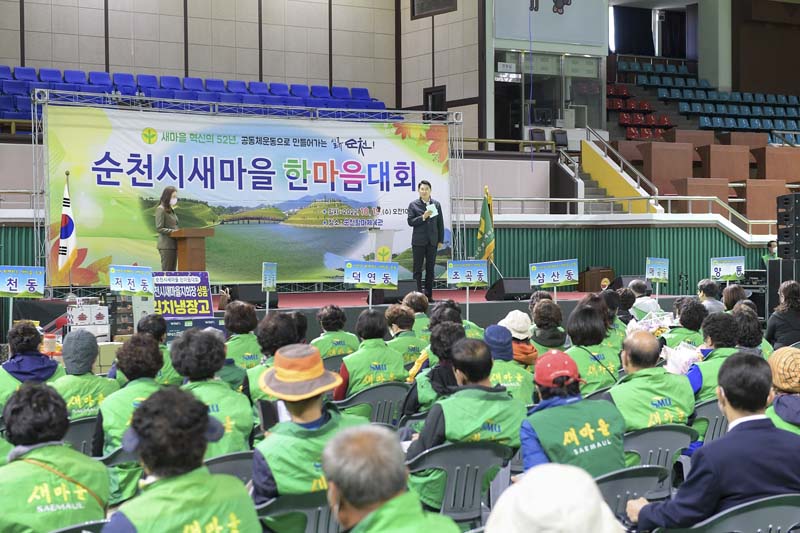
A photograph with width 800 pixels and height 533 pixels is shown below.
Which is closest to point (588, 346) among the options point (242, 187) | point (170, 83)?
point (242, 187)

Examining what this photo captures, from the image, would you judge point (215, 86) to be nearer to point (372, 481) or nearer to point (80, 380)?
point (80, 380)

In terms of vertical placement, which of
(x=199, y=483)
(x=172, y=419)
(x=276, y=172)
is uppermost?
(x=276, y=172)

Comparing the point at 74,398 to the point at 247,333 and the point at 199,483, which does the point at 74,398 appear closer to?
the point at 247,333

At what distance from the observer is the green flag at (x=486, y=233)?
52.6 ft

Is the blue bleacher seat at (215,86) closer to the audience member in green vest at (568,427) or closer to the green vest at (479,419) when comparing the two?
the green vest at (479,419)

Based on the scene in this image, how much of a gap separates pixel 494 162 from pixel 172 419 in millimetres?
16839

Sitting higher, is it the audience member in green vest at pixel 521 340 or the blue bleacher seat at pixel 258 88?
the blue bleacher seat at pixel 258 88

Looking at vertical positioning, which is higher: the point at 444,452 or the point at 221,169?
the point at 221,169

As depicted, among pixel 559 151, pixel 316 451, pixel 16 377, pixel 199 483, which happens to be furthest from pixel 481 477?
pixel 559 151

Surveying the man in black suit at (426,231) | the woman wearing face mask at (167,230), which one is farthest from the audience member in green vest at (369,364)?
the man in black suit at (426,231)

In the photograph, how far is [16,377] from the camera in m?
5.51

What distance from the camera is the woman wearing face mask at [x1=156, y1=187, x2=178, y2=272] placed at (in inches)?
473

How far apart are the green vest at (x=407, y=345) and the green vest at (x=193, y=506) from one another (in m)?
4.18

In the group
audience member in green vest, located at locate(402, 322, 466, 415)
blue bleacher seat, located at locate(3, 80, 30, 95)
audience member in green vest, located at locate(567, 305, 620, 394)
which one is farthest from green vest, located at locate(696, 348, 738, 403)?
blue bleacher seat, located at locate(3, 80, 30, 95)
